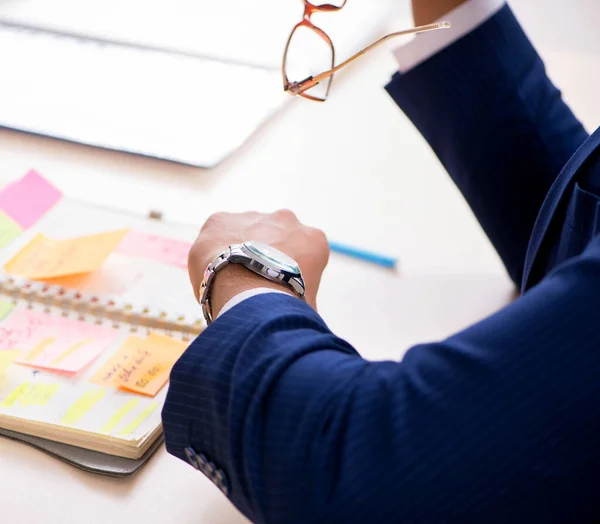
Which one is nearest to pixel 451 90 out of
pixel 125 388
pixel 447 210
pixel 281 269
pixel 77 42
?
pixel 447 210

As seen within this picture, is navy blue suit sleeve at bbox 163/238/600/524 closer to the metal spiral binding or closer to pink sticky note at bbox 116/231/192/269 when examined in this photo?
the metal spiral binding

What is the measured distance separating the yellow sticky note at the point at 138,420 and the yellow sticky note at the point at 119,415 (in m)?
0.01

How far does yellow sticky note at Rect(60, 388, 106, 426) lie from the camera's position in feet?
2.20

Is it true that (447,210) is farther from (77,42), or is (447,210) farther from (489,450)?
(77,42)

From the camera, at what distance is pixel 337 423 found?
0.47 meters

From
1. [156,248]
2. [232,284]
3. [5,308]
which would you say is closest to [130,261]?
[156,248]

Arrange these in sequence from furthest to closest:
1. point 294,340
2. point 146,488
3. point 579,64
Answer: point 579,64 < point 146,488 < point 294,340

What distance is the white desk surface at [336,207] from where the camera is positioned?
633mm

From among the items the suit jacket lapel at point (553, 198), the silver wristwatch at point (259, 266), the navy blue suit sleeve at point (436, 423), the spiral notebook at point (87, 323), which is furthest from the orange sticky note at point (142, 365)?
the suit jacket lapel at point (553, 198)

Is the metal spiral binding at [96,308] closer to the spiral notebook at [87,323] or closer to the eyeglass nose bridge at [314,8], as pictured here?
the spiral notebook at [87,323]

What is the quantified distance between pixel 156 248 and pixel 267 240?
0.64 feet

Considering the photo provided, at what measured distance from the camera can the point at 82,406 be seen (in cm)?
69

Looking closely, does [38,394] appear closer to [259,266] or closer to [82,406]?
[82,406]

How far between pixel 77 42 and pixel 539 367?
1094 millimetres
